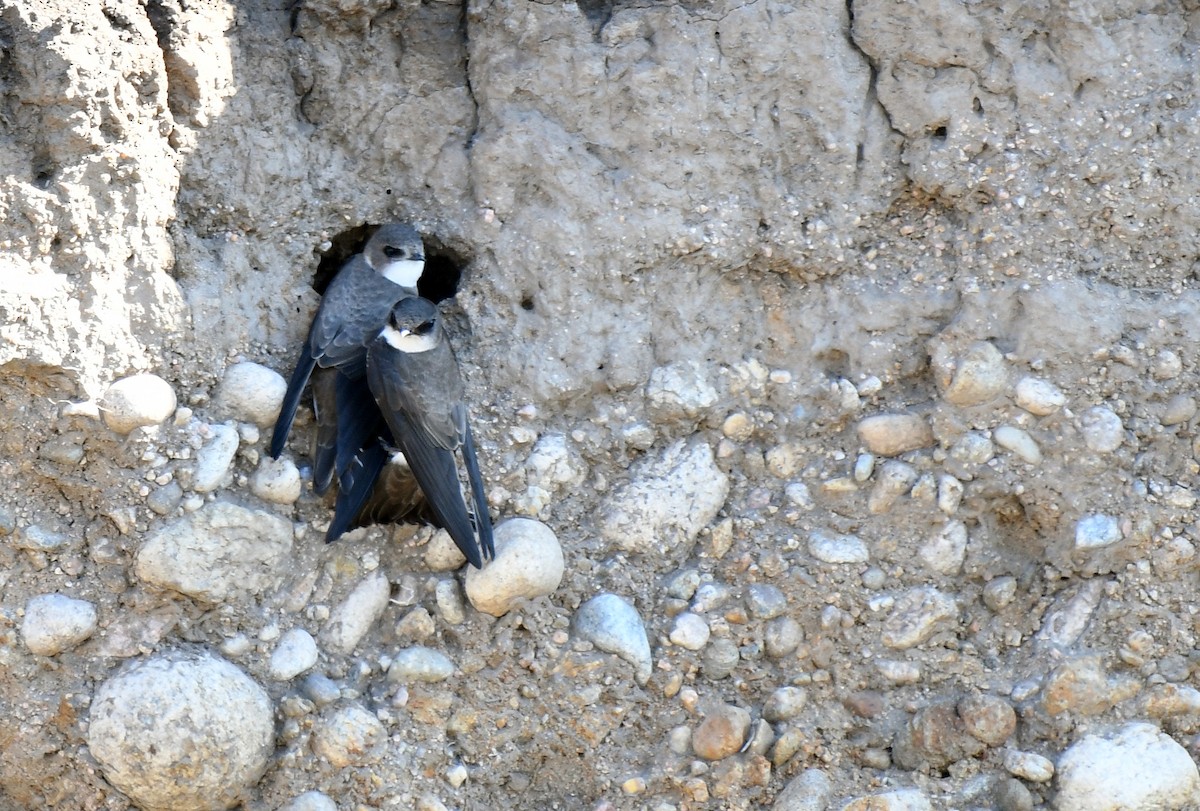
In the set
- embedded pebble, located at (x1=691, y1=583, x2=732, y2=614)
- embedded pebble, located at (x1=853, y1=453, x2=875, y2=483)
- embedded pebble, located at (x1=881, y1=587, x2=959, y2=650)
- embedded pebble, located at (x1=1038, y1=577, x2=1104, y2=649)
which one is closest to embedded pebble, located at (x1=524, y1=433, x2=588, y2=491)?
embedded pebble, located at (x1=691, y1=583, x2=732, y2=614)

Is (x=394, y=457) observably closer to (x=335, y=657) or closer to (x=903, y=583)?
(x=335, y=657)

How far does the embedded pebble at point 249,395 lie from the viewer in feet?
8.46

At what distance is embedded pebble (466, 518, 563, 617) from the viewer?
8.30 feet

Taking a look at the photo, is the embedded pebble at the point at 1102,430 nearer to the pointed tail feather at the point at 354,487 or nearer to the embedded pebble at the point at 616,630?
the embedded pebble at the point at 616,630

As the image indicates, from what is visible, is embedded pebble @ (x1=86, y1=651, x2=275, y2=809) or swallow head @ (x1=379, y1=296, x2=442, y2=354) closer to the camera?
embedded pebble @ (x1=86, y1=651, x2=275, y2=809)

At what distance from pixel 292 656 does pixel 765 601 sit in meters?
0.90

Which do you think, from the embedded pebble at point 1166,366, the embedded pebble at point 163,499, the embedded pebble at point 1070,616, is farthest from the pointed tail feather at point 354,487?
the embedded pebble at point 1166,366

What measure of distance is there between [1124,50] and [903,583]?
1189mm

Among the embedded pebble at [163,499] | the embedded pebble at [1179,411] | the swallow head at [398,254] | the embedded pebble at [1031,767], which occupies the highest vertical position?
the swallow head at [398,254]

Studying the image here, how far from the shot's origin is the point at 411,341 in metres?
→ 2.69

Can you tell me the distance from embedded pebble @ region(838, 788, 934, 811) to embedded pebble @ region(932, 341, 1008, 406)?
2.54ft

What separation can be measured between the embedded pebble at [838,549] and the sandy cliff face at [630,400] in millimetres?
14

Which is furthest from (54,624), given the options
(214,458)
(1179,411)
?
(1179,411)

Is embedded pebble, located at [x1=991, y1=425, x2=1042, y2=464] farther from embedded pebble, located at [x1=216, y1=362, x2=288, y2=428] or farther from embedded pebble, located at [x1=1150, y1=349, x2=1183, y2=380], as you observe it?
embedded pebble, located at [x1=216, y1=362, x2=288, y2=428]
